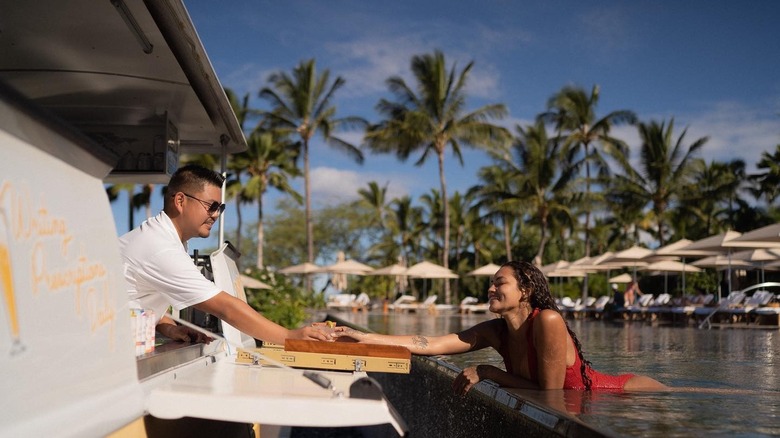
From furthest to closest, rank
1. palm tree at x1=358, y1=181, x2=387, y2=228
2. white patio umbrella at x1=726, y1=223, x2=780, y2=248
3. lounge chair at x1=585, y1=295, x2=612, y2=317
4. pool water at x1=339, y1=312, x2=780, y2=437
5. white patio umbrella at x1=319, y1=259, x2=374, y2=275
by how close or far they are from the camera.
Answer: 1. palm tree at x1=358, y1=181, x2=387, y2=228
2. white patio umbrella at x1=319, y1=259, x2=374, y2=275
3. lounge chair at x1=585, y1=295, x2=612, y2=317
4. white patio umbrella at x1=726, y1=223, x2=780, y2=248
5. pool water at x1=339, y1=312, x2=780, y2=437

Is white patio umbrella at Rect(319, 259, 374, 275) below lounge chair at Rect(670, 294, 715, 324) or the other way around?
the other way around

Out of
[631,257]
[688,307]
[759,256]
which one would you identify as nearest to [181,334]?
[688,307]

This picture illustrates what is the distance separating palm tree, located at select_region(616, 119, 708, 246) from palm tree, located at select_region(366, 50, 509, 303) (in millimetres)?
6904

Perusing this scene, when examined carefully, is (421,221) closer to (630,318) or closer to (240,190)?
(240,190)

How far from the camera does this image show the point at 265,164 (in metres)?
43.1

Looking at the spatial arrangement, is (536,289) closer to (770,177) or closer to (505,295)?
(505,295)

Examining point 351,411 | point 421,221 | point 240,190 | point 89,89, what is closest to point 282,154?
point 240,190

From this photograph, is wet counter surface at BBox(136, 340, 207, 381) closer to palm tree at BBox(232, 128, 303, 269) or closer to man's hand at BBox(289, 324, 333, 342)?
man's hand at BBox(289, 324, 333, 342)

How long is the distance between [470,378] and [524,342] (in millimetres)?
324

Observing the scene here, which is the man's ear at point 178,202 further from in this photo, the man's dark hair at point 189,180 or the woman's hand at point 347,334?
the woman's hand at point 347,334

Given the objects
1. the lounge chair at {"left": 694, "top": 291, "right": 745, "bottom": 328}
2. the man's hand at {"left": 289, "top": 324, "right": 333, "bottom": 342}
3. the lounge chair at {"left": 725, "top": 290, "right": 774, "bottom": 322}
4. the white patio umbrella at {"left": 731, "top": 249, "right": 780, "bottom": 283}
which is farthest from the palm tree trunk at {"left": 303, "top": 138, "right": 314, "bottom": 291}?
the man's hand at {"left": 289, "top": 324, "right": 333, "bottom": 342}

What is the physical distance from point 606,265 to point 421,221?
2711 centimetres

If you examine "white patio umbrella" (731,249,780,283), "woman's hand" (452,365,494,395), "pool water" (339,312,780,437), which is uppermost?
"white patio umbrella" (731,249,780,283)

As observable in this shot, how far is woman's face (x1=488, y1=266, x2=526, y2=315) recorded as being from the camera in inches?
148
